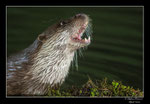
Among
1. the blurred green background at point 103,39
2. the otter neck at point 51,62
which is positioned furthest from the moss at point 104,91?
the blurred green background at point 103,39

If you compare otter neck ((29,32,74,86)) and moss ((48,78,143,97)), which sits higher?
otter neck ((29,32,74,86))

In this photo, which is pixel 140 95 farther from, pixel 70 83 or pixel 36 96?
pixel 70 83

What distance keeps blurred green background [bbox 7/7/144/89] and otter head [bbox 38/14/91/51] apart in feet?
3.76

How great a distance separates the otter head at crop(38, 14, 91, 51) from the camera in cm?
561

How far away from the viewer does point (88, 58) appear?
26.9 ft

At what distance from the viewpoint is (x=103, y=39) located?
29.8 ft

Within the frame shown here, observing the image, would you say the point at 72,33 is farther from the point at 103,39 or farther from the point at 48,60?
the point at 103,39

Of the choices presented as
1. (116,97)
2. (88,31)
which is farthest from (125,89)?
(88,31)

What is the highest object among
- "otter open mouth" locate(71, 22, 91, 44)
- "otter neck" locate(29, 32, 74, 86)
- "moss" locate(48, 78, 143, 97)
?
"otter open mouth" locate(71, 22, 91, 44)

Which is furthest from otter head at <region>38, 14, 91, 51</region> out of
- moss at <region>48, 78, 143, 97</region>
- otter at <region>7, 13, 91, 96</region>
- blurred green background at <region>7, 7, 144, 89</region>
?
blurred green background at <region>7, 7, 144, 89</region>

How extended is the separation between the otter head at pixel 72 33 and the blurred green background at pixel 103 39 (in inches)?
45.1

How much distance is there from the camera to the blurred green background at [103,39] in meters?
7.35

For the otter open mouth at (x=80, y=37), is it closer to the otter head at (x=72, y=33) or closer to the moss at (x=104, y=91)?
the otter head at (x=72, y=33)

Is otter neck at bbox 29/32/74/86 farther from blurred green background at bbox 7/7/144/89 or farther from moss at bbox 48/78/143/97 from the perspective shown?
blurred green background at bbox 7/7/144/89
